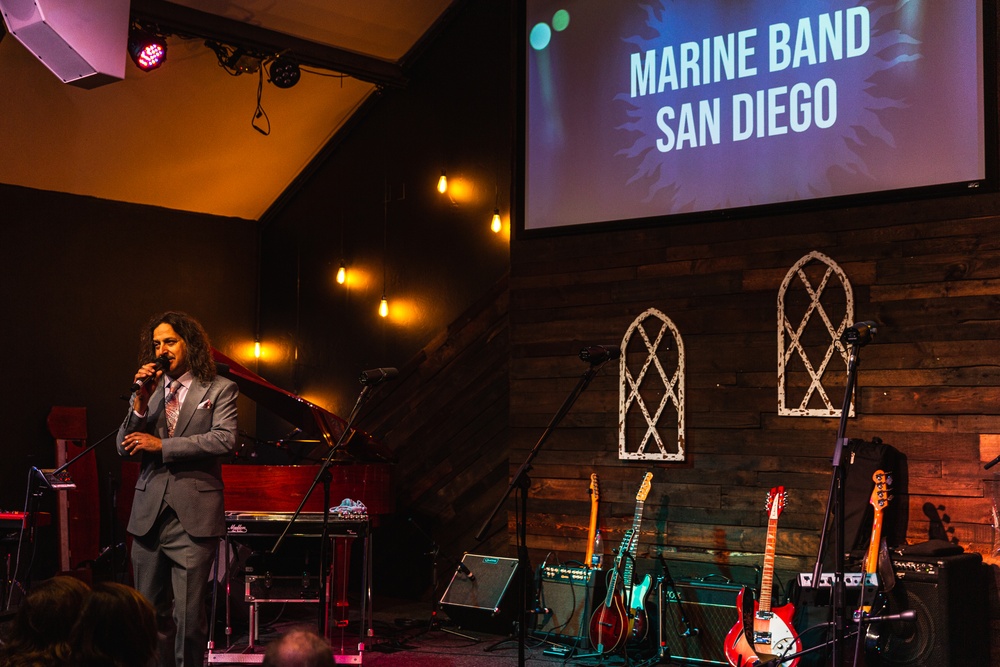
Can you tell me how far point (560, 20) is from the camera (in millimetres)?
6898

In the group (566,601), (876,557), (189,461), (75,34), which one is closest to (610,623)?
(566,601)

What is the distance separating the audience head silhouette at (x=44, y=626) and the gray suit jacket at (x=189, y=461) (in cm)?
232

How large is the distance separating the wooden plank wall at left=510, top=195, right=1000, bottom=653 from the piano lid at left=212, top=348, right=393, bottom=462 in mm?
1001

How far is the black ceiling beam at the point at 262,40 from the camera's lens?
7.47 meters

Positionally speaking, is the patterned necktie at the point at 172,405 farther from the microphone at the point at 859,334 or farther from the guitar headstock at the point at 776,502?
the guitar headstock at the point at 776,502

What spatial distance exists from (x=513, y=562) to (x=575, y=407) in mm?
1063

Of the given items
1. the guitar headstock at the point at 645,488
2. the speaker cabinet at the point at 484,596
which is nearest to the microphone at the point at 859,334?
the guitar headstock at the point at 645,488

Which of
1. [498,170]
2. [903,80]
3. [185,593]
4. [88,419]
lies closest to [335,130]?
[498,170]

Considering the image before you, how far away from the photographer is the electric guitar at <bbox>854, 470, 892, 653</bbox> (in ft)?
16.1

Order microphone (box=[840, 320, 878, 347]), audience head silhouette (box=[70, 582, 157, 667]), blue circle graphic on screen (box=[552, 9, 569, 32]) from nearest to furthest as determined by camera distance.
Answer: audience head silhouette (box=[70, 582, 157, 667]), microphone (box=[840, 320, 878, 347]), blue circle graphic on screen (box=[552, 9, 569, 32])

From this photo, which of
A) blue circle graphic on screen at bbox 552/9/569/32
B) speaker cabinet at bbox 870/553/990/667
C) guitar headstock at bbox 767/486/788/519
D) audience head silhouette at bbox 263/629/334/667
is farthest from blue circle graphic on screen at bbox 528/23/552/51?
audience head silhouette at bbox 263/629/334/667

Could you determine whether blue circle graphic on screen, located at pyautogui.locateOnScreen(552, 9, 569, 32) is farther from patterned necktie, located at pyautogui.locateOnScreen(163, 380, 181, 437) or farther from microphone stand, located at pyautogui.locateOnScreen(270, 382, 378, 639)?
patterned necktie, located at pyautogui.locateOnScreen(163, 380, 181, 437)

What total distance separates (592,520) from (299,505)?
1.79 metres

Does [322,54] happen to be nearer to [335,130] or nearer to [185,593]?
[335,130]
